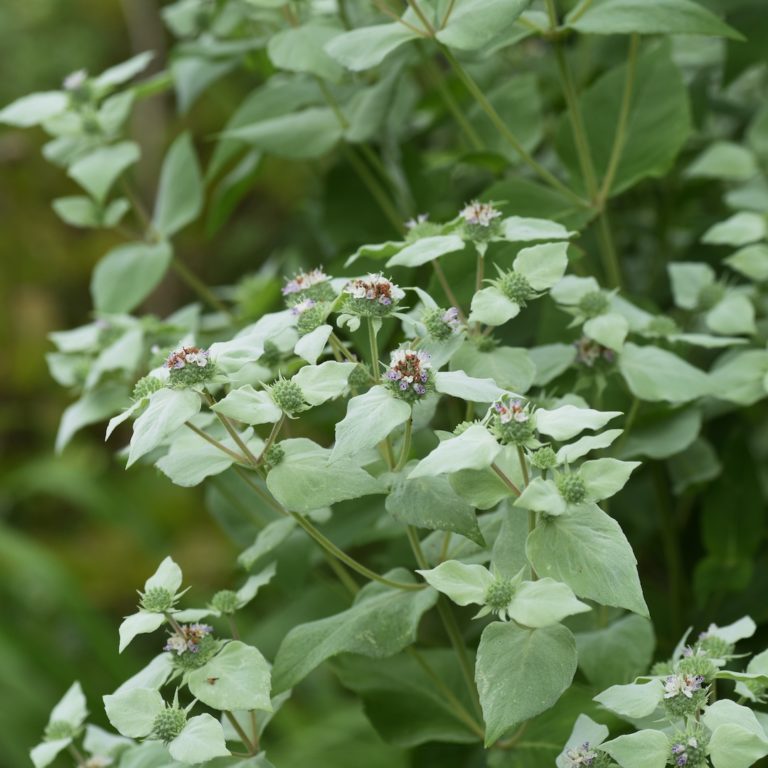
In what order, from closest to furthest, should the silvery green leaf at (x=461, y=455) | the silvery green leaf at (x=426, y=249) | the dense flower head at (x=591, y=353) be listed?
the silvery green leaf at (x=461, y=455)
the silvery green leaf at (x=426, y=249)
the dense flower head at (x=591, y=353)

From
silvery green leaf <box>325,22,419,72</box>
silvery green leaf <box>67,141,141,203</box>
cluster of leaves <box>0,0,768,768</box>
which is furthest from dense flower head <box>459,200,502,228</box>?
silvery green leaf <box>67,141,141,203</box>

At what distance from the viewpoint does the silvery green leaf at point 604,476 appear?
48 centimetres

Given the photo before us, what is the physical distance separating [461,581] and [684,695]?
11cm

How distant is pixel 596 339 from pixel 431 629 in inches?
16.2

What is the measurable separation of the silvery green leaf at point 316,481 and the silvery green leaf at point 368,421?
0.02m

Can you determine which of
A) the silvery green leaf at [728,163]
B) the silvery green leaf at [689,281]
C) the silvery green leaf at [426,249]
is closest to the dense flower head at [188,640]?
the silvery green leaf at [426,249]

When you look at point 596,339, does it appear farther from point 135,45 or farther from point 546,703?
point 135,45

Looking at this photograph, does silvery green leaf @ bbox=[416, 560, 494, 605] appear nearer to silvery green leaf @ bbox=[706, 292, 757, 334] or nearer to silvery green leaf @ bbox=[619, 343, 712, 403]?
silvery green leaf @ bbox=[619, 343, 712, 403]

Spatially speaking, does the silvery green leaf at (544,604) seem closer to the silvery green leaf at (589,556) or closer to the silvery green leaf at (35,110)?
the silvery green leaf at (589,556)

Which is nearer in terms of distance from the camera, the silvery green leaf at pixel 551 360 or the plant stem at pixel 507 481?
the plant stem at pixel 507 481

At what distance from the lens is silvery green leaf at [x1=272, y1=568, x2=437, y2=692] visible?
540mm

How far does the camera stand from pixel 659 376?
2.11ft

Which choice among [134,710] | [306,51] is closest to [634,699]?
[134,710]

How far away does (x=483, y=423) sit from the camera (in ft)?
1.56
